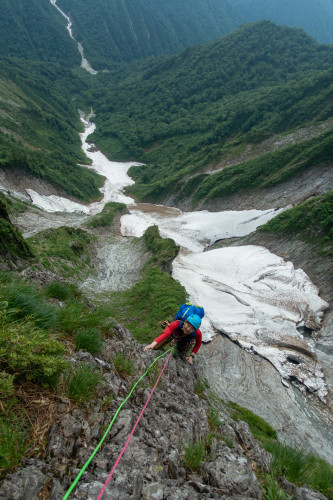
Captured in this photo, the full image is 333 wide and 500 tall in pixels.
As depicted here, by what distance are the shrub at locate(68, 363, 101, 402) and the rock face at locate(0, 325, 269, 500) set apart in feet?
0.39

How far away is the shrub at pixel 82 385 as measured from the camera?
308 centimetres

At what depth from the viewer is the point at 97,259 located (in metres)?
21.4

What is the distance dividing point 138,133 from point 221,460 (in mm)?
92058

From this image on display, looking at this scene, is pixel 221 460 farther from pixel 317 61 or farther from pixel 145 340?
pixel 317 61

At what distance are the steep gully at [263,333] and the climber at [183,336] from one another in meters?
4.85

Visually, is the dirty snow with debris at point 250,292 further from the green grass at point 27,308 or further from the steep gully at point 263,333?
the green grass at point 27,308

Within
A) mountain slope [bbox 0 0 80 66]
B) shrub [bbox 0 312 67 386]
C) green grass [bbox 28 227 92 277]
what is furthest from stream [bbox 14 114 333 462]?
mountain slope [bbox 0 0 80 66]

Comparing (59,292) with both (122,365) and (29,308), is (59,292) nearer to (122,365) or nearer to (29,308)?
(29,308)

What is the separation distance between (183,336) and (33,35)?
593ft

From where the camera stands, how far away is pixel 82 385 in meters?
3.13

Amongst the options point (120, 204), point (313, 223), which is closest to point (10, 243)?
point (313, 223)

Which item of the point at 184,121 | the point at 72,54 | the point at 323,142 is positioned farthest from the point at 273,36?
the point at 72,54

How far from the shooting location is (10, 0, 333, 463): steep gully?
1120cm

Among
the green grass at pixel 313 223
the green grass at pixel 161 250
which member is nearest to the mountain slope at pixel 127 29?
the green grass at pixel 313 223
